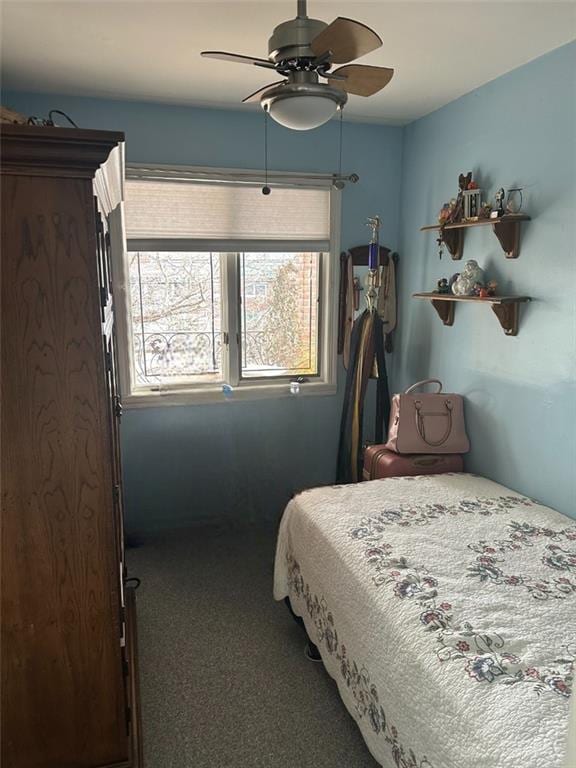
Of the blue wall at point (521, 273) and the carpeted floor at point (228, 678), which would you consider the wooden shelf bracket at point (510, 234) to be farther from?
the carpeted floor at point (228, 678)

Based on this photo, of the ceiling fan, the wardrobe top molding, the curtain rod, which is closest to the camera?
the wardrobe top molding

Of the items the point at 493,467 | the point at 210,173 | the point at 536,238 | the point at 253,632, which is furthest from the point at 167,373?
the point at 536,238

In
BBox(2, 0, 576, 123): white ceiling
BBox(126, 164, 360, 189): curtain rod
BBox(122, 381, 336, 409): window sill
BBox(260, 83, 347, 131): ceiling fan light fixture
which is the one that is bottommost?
BBox(122, 381, 336, 409): window sill

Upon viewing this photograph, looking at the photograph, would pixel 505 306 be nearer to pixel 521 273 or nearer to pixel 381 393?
pixel 521 273

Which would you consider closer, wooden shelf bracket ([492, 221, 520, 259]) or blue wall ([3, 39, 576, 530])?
blue wall ([3, 39, 576, 530])

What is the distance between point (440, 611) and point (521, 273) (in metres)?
1.62

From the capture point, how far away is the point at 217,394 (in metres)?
3.42

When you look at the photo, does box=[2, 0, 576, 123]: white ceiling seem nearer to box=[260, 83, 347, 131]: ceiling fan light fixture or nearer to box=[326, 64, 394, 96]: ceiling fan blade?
box=[326, 64, 394, 96]: ceiling fan blade

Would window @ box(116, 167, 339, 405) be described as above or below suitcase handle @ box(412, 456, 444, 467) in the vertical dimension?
above

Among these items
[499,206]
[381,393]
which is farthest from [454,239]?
[381,393]

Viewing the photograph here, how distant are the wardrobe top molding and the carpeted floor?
182cm

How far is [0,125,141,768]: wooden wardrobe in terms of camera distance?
137cm

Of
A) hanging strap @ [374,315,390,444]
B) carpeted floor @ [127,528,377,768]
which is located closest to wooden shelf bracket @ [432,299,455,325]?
hanging strap @ [374,315,390,444]

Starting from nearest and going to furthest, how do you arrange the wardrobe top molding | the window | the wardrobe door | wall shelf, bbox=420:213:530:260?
the wardrobe top molding, the wardrobe door, wall shelf, bbox=420:213:530:260, the window
